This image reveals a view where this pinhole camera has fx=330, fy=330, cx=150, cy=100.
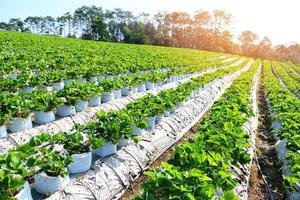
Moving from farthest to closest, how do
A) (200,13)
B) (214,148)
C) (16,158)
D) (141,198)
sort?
(200,13) → (214,148) → (16,158) → (141,198)

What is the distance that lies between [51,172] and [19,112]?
2.59m

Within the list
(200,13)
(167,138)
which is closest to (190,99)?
(167,138)

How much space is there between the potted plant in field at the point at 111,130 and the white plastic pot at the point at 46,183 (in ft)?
4.62

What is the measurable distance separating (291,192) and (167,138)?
3279mm

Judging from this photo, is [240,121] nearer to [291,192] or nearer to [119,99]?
[291,192]

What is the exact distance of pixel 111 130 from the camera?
20.2 feet

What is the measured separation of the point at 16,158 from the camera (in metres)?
A: 3.96

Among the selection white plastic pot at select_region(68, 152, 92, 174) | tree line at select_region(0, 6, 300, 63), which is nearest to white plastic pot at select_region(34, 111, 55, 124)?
white plastic pot at select_region(68, 152, 92, 174)

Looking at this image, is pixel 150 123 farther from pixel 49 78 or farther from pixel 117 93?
pixel 49 78

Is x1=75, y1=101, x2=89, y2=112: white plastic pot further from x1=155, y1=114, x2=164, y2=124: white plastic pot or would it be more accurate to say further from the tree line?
the tree line

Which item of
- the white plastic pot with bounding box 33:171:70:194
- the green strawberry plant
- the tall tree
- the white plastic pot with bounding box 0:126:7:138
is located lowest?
the white plastic pot with bounding box 33:171:70:194

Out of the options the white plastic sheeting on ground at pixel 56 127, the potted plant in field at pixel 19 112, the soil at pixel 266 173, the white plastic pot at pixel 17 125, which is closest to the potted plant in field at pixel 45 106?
the white plastic sheeting on ground at pixel 56 127

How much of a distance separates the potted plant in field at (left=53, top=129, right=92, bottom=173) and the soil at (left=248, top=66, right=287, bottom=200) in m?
3.27

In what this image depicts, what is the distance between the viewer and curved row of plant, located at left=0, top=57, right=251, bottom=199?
3908 millimetres
